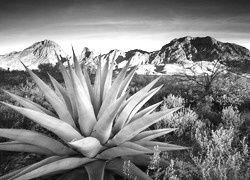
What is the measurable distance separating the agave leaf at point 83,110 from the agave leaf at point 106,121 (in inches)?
4.0

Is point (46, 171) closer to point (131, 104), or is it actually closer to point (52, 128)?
point (52, 128)

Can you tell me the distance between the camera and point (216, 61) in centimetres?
850

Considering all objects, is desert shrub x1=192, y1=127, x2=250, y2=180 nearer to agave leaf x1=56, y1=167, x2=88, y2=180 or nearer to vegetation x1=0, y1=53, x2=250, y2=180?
vegetation x1=0, y1=53, x2=250, y2=180

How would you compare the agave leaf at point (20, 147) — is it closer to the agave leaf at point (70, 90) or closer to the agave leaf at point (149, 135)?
the agave leaf at point (70, 90)

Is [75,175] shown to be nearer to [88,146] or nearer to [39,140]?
[88,146]

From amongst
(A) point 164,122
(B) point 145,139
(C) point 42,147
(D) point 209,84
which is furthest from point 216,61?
(C) point 42,147

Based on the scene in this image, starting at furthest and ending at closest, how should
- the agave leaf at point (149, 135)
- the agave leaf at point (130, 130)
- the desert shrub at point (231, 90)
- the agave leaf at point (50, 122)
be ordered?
the desert shrub at point (231, 90)
the agave leaf at point (149, 135)
the agave leaf at point (130, 130)
the agave leaf at point (50, 122)

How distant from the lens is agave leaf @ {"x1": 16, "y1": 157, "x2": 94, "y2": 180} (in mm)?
1581

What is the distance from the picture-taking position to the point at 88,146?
1.76 metres

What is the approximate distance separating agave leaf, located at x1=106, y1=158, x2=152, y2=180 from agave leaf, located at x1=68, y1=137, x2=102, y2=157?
18cm

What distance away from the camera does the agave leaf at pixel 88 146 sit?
1.67 meters

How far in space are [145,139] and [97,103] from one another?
676mm

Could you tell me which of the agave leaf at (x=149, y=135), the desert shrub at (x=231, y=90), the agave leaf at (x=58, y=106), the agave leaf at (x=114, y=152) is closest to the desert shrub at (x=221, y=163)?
the agave leaf at (x=149, y=135)

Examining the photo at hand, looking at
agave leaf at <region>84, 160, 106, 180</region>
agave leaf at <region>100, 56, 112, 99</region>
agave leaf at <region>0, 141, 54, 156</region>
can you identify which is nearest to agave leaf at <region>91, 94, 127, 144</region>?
agave leaf at <region>84, 160, 106, 180</region>
